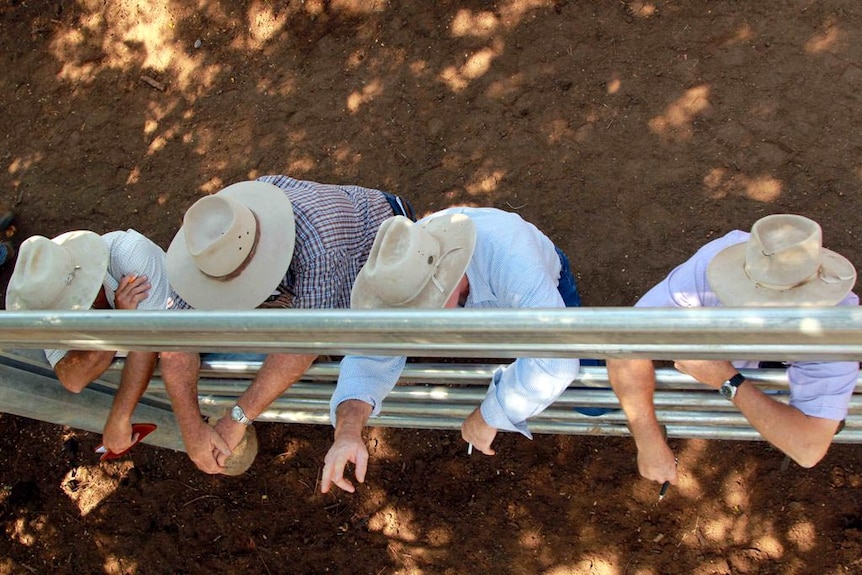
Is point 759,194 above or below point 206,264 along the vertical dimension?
below

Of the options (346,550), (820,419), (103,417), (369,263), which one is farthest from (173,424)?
(820,419)

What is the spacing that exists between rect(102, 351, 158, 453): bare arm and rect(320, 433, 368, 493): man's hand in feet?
2.90

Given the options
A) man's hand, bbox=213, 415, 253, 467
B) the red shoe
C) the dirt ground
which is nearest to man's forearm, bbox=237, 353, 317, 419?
man's hand, bbox=213, 415, 253, 467

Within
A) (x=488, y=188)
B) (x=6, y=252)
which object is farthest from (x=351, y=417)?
(x=6, y=252)

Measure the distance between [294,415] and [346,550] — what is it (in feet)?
3.05

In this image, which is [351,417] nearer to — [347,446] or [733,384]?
[347,446]

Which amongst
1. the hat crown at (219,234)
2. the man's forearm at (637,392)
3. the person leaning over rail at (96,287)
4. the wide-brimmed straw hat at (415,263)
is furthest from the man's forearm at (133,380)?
the man's forearm at (637,392)

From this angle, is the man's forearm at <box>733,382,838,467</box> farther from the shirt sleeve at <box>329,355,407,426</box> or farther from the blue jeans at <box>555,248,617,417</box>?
the shirt sleeve at <box>329,355,407,426</box>

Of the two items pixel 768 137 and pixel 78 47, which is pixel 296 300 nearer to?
pixel 768 137

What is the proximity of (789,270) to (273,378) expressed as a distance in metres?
1.71

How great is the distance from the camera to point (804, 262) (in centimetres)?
190

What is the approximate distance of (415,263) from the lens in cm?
212

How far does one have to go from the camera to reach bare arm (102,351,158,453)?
2715 millimetres

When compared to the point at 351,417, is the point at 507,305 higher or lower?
higher
